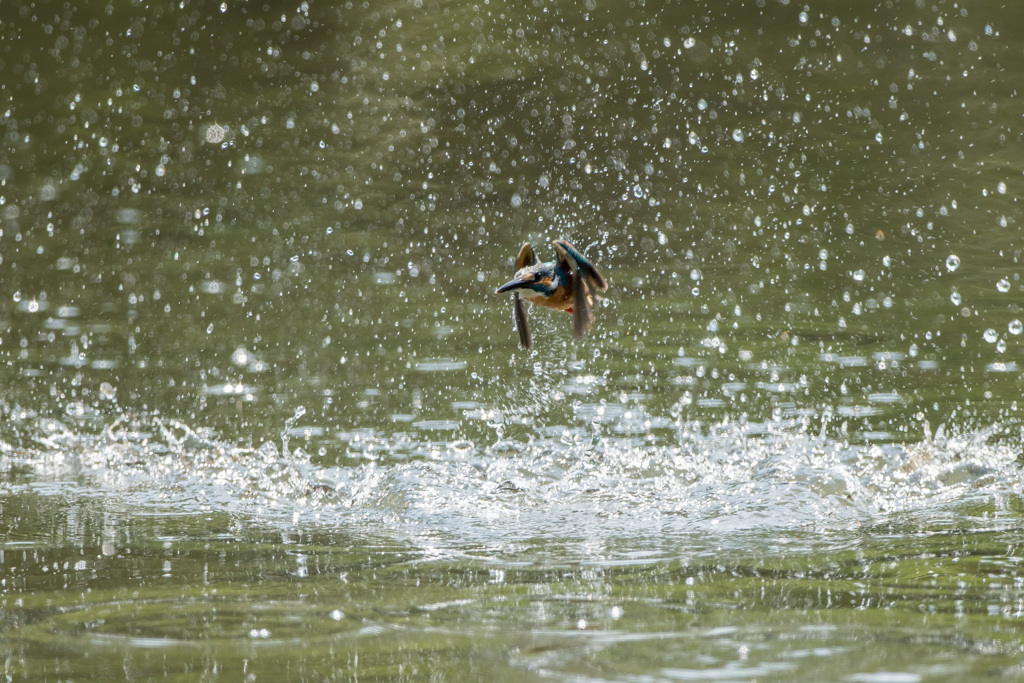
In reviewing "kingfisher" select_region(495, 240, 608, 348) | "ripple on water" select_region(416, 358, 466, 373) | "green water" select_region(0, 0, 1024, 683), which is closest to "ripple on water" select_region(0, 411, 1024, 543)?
"green water" select_region(0, 0, 1024, 683)

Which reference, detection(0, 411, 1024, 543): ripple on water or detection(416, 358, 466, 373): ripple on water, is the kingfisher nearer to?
detection(0, 411, 1024, 543): ripple on water

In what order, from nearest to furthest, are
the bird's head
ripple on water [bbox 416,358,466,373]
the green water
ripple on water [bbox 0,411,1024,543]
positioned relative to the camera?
the green water < the bird's head < ripple on water [bbox 0,411,1024,543] < ripple on water [bbox 416,358,466,373]

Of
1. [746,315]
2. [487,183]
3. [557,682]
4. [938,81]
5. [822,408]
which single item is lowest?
[557,682]

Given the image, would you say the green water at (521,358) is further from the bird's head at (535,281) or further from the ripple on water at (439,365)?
the bird's head at (535,281)

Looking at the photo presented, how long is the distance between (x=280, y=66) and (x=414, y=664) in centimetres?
1420

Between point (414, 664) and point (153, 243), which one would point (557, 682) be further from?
point (153, 243)

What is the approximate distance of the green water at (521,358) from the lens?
3160 mm

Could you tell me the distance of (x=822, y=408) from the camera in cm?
581

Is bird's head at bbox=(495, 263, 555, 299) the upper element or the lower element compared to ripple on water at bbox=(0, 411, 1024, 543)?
upper

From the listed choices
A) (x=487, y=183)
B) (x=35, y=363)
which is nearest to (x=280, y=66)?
(x=487, y=183)

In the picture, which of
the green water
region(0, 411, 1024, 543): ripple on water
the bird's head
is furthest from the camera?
region(0, 411, 1024, 543): ripple on water

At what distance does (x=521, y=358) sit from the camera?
676 centimetres

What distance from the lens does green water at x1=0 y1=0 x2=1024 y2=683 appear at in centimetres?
316

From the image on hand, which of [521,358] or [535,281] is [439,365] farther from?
[535,281]
